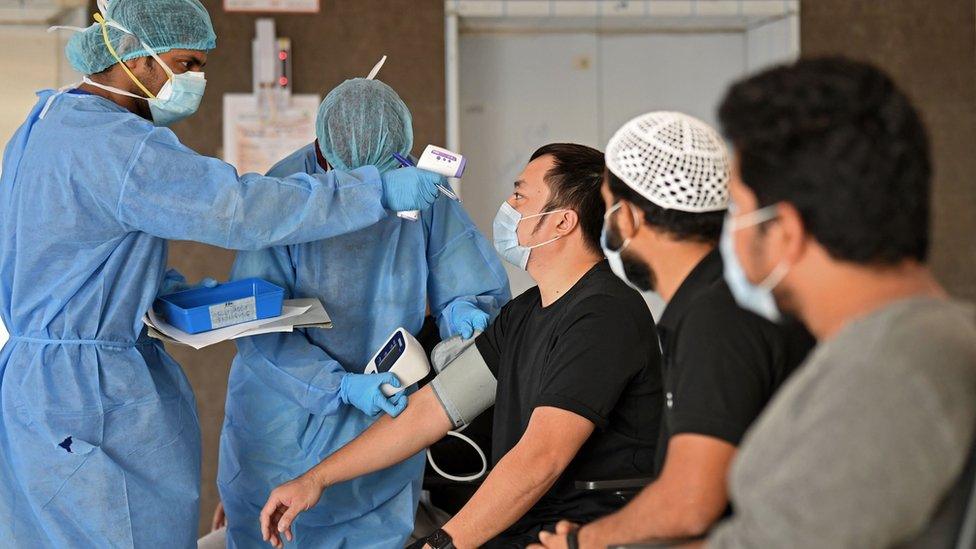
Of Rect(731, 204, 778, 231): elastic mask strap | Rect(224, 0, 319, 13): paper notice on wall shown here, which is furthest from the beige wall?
Rect(731, 204, 778, 231): elastic mask strap

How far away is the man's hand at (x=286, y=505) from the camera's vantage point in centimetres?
202

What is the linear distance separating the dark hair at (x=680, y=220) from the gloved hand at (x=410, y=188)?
1.94 ft

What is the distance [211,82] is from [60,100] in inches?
Result: 82.9

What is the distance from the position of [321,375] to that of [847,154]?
4.70 feet

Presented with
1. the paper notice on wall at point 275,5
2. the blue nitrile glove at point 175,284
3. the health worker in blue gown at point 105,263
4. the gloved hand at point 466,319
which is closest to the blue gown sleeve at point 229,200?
the health worker in blue gown at point 105,263

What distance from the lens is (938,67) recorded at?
4.36 m

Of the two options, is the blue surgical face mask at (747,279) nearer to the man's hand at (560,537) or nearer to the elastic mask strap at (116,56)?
the man's hand at (560,537)

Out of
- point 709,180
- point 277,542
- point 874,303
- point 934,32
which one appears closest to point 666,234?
point 709,180

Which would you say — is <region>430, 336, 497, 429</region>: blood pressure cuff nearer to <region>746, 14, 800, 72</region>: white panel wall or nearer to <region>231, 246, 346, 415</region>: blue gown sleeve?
<region>231, 246, 346, 415</region>: blue gown sleeve

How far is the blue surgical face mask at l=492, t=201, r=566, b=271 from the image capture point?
212 cm

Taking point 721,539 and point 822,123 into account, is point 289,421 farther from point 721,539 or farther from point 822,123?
point 822,123

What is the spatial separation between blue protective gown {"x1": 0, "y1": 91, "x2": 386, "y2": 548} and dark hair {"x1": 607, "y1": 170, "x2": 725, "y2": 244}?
2.35ft

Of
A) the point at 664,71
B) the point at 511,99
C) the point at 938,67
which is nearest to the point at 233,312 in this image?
the point at 511,99

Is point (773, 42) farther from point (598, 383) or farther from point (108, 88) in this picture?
point (108, 88)
